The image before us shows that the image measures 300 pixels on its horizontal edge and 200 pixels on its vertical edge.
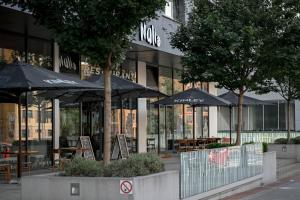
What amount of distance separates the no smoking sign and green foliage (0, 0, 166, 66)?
2.66 m

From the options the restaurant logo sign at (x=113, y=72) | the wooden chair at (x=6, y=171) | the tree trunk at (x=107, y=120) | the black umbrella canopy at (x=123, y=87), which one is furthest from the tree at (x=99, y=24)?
the restaurant logo sign at (x=113, y=72)

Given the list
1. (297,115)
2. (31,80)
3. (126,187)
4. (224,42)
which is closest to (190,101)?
(224,42)

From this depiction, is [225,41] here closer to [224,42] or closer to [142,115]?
[224,42]

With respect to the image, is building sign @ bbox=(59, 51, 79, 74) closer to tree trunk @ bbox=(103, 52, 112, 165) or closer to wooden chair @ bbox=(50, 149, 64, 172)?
wooden chair @ bbox=(50, 149, 64, 172)

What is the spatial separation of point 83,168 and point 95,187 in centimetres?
70

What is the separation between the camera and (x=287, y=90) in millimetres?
27219

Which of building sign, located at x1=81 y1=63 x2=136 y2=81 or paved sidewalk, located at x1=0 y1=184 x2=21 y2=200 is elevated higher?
building sign, located at x1=81 y1=63 x2=136 y2=81

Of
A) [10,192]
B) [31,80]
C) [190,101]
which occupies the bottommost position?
[10,192]

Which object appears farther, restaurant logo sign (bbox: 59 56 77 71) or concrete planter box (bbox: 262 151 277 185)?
restaurant logo sign (bbox: 59 56 77 71)

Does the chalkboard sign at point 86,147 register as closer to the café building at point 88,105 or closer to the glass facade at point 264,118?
the café building at point 88,105

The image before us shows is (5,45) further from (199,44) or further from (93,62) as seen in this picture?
(93,62)

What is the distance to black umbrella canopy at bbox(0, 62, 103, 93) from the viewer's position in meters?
12.2

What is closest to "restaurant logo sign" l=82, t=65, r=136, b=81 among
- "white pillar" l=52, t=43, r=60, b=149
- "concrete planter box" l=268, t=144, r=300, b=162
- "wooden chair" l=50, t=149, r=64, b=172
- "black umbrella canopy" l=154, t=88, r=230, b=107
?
"white pillar" l=52, t=43, r=60, b=149

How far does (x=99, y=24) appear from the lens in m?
10.9
